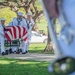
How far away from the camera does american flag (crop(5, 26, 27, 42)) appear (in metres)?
14.8

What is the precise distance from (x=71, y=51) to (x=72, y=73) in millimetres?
99

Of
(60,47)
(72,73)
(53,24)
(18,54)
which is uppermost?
(53,24)

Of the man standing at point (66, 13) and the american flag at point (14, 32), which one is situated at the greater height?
the man standing at point (66, 13)

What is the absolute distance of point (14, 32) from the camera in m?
14.9

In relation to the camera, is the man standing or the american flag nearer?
the man standing

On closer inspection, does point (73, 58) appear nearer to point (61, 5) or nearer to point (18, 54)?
point (61, 5)

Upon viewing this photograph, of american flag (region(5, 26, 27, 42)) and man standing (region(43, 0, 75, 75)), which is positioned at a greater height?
man standing (region(43, 0, 75, 75))

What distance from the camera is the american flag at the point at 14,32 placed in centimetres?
1475

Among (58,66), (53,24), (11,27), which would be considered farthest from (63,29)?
(11,27)

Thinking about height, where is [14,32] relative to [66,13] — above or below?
below

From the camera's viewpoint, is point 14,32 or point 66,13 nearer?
point 66,13

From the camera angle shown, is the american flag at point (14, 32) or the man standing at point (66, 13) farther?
the american flag at point (14, 32)

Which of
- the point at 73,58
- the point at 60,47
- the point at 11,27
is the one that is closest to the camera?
the point at 73,58

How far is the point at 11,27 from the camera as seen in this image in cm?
1474
